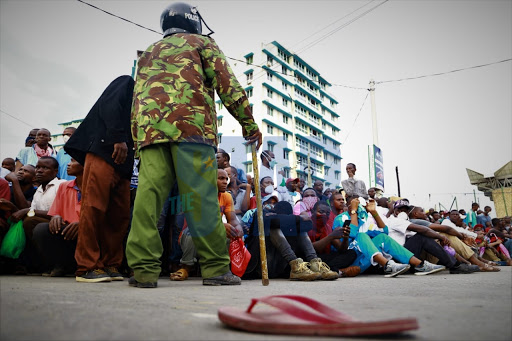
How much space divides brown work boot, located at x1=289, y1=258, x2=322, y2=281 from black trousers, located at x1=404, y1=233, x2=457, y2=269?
7.68 feet

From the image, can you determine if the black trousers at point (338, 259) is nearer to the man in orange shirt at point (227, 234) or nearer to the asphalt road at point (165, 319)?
the man in orange shirt at point (227, 234)

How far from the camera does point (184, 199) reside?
275cm

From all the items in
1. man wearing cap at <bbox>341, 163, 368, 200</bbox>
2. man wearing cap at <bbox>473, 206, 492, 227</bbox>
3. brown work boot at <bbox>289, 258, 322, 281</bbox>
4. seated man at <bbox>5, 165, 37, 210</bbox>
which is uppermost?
man wearing cap at <bbox>341, 163, 368, 200</bbox>

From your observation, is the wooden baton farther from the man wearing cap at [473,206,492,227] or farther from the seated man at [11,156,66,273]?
the man wearing cap at [473,206,492,227]

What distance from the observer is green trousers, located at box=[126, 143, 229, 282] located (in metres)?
2.63

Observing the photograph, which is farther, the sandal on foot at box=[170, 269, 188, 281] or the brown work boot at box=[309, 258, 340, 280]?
the brown work boot at box=[309, 258, 340, 280]

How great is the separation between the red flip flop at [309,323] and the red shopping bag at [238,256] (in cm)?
283

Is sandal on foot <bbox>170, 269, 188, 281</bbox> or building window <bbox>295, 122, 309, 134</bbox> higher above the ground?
building window <bbox>295, 122, 309, 134</bbox>

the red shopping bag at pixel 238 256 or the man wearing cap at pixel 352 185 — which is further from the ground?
the man wearing cap at pixel 352 185

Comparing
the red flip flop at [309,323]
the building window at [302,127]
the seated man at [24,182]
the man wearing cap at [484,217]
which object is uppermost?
the building window at [302,127]

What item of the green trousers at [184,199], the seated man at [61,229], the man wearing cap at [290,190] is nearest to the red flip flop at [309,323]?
the green trousers at [184,199]

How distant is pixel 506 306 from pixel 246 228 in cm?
306

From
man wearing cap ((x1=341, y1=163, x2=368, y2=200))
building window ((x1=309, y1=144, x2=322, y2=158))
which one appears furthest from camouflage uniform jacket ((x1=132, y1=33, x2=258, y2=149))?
building window ((x1=309, y1=144, x2=322, y2=158))

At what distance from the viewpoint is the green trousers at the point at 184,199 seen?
8.63 feet
